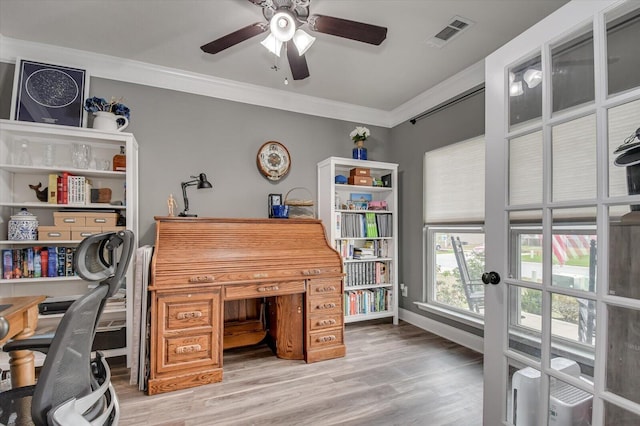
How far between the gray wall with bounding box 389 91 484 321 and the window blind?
→ 0.24ft

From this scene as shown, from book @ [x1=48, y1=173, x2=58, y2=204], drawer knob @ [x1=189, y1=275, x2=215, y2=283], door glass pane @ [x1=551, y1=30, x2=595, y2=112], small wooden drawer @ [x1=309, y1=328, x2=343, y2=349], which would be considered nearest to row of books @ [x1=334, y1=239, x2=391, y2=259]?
small wooden drawer @ [x1=309, y1=328, x2=343, y2=349]

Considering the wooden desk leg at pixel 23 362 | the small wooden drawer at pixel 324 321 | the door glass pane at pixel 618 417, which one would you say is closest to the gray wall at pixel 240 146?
the small wooden drawer at pixel 324 321

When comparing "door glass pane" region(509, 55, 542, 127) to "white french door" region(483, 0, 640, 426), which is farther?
"door glass pane" region(509, 55, 542, 127)

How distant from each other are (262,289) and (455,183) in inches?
85.6

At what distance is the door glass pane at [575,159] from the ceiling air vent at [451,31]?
4.38 ft

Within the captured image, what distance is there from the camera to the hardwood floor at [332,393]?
5.99ft

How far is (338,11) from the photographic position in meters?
2.07

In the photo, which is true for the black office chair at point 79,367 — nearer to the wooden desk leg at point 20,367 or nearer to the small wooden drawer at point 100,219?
the wooden desk leg at point 20,367

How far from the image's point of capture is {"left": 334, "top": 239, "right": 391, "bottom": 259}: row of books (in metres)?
3.45

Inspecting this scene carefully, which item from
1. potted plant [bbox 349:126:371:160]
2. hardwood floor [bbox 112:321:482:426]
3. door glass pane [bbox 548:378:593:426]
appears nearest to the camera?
door glass pane [bbox 548:378:593:426]

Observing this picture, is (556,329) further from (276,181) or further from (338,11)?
(276,181)

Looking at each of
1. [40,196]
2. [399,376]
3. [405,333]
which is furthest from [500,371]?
[40,196]

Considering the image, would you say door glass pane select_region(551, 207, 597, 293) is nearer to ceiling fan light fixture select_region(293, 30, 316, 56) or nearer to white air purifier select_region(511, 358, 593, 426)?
white air purifier select_region(511, 358, 593, 426)

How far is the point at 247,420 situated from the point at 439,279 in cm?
239
